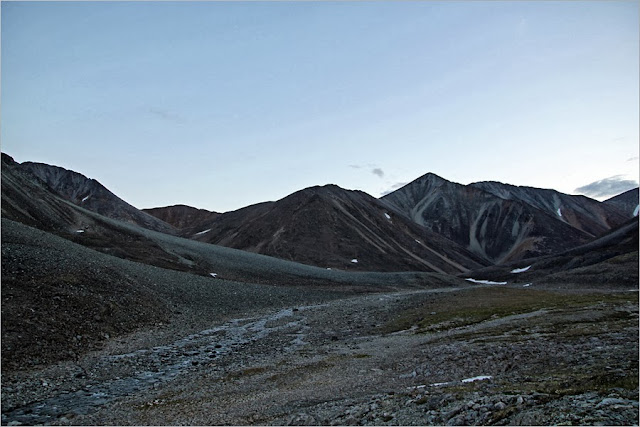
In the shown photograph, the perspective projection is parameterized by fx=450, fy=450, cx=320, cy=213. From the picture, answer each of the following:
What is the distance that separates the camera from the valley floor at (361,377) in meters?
13.5

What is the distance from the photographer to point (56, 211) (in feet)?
325

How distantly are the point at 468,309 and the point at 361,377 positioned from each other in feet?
99.2

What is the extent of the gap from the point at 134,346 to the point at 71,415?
48.3ft

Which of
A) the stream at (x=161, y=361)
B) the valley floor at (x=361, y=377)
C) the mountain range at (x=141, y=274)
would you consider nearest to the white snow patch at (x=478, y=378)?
the valley floor at (x=361, y=377)

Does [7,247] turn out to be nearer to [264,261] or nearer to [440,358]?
[440,358]

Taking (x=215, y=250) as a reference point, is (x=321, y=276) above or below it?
below

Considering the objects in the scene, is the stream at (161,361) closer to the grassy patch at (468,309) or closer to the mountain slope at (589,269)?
the grassy patch at (468,309)

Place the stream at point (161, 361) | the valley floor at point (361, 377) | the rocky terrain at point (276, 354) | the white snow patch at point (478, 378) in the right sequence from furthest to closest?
the stream at point (161, 361) < the white snow patch at point (478, 378) < the rocky terrain at point (276, 354) < the valley floor at point (361, 377)

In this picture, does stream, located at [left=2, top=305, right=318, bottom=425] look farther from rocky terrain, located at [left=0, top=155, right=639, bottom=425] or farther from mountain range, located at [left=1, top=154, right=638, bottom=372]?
mountain range, located at [left=1, top=154, right=638, bottom=372]

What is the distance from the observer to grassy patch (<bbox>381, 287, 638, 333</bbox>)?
41.8 meters

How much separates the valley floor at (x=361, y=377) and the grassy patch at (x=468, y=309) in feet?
3.06

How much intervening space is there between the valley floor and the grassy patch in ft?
3.06

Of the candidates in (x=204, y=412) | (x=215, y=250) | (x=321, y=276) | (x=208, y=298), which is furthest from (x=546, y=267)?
(x=204, y=412)

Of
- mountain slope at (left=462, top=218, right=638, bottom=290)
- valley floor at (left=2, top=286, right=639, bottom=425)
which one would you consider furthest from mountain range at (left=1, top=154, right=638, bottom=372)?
valley floor at (left=2, top=286, right=639, bottom=425)
